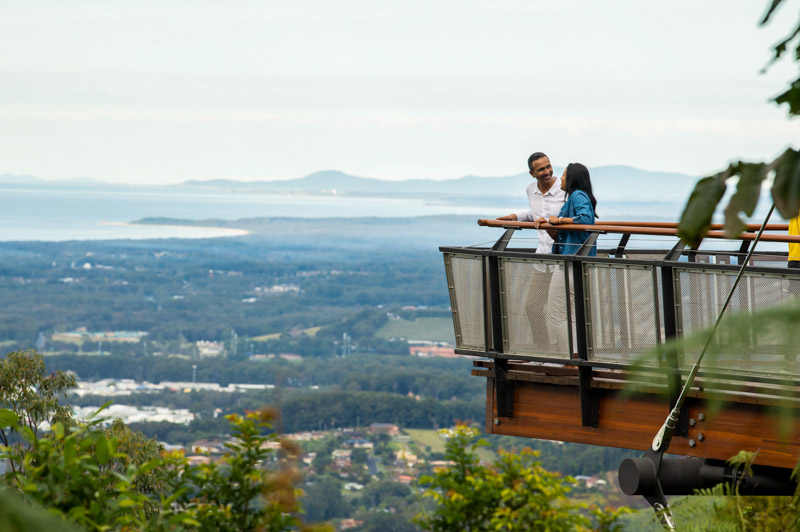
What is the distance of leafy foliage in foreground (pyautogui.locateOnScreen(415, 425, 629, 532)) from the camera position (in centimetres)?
619

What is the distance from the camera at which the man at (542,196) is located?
23.1 feet

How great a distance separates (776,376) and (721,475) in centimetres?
84

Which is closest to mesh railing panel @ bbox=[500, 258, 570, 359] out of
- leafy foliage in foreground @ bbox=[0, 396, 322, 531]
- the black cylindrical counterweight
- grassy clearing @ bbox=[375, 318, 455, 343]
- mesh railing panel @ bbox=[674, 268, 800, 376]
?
mesh railing panel @ bbox=[674, 268, 800, 376]

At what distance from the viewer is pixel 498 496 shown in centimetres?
637

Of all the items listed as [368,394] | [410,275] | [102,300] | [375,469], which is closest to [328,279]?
[410,275]

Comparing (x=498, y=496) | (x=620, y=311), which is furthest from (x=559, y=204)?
(x=498, y=496)

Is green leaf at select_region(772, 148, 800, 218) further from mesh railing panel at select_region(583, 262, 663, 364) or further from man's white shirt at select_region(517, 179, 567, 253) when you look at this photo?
man's white shirt at select_region(517, 179, 567, 253)

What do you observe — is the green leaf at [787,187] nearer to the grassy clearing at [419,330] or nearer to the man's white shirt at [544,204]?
the man's white shirt at [544,204]

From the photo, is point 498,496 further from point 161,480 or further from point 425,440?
point 425,440

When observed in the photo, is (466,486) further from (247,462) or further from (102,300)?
(102,300)

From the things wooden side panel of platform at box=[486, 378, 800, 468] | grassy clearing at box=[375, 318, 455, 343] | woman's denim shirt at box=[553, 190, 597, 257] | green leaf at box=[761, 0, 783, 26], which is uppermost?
green leaf at box=[761, 0, 783, 26]

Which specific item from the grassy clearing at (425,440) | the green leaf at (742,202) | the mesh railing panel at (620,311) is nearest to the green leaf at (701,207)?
the green leaf at (742,202)

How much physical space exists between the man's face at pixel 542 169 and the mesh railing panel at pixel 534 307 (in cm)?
68

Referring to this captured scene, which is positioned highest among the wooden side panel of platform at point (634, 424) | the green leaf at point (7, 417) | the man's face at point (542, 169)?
the man's face at point (542, 169)
